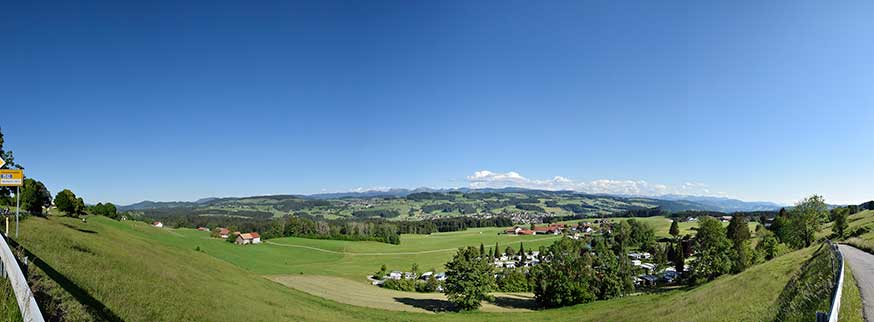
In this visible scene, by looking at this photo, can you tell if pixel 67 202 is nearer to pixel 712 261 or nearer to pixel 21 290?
pixel 21 290

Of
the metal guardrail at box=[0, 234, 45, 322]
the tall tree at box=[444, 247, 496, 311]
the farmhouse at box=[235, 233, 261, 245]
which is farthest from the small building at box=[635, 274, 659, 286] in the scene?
the farmhouse at box=[235, 233, 261, 245]

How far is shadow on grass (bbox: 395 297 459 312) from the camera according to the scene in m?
50.2

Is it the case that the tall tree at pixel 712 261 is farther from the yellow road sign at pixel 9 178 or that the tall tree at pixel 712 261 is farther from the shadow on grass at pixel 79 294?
the yellow road sign at pixel 9 178

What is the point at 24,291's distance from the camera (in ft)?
19.8

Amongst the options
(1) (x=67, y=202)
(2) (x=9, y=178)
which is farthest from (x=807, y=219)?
(1) (x=67, y=202)

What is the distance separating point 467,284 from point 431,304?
8068 mm

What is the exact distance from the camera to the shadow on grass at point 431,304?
5020cm

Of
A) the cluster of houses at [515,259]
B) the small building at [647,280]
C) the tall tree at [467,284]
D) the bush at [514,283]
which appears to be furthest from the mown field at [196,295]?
the cluster of houses at [515,259]

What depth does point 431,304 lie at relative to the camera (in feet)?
175

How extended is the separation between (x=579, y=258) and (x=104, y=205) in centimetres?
10975

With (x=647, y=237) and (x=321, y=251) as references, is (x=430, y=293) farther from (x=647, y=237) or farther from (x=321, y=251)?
(x=647, y=237)

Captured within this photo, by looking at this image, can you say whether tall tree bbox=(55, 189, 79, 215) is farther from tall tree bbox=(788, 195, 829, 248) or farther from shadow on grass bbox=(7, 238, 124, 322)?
tall tree bbox=(788, 195, 829, 248)

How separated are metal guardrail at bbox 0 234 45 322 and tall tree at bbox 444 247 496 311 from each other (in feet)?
145

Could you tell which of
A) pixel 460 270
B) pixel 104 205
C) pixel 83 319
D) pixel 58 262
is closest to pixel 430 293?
pixel 460 270
